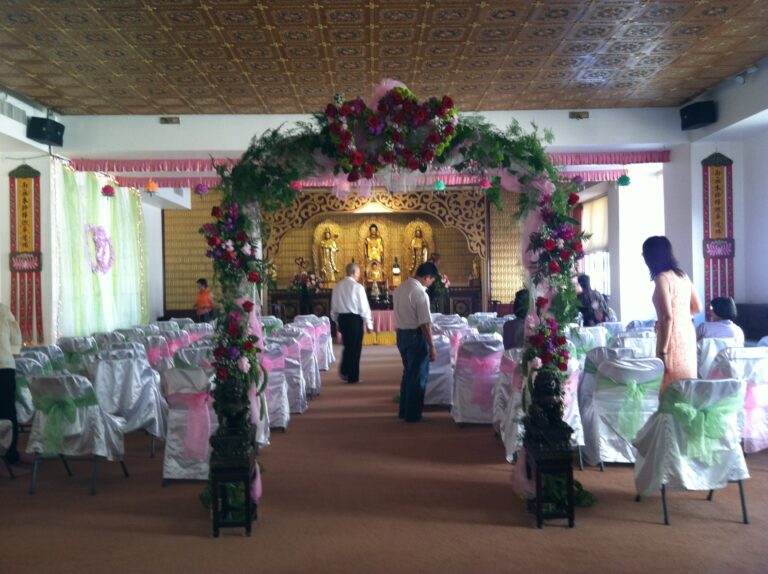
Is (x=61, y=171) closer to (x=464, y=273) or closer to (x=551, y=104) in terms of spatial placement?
(x=551, y=104)

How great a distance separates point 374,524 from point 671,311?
2.47 metres

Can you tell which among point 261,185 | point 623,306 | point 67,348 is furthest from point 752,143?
point 67,348

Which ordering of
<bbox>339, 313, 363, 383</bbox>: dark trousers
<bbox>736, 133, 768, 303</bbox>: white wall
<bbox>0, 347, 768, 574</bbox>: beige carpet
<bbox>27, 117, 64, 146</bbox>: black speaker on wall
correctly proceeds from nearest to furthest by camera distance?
1. <bbox>0, 347, 768, 574</bbox>: beige carpet
2. <bbox>339, 313, 363, 383</bbox>: dark trousers
3. <bbox>27, 117, 64, 146</bbox>: black speaker on wall
4. <bbox>736, 133, 768, 303</bbox>: white wall

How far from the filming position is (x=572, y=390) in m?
5.96

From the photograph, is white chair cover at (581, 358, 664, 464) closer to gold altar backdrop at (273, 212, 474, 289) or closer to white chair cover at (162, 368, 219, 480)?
white chair cover at (162, 368, 219, 480)

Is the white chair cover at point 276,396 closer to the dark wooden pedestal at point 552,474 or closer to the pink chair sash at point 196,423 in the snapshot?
the pink chair sash at point 196,423

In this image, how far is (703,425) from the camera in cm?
442

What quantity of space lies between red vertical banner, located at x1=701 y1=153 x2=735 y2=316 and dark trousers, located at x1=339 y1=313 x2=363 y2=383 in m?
6.09

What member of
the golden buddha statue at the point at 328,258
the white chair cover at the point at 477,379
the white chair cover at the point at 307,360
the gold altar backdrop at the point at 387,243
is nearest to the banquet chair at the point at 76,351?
the white chair cover at the point at 307,360

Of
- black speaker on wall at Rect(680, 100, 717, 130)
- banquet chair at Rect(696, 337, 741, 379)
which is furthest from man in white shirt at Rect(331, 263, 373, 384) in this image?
black speaker on wall at Rect(680, 100, 717, 130)

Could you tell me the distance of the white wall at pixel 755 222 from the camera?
11859mm

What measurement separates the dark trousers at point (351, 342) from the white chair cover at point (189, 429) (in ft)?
16.5

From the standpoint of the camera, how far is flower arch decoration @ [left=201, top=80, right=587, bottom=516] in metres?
4.95

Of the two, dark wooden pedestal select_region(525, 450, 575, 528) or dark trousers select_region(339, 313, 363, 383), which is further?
dark trousers select_region(339, 313, 363, 383)
